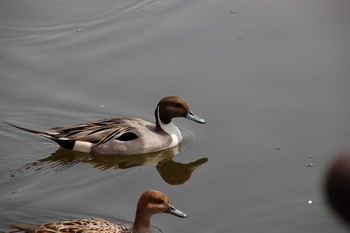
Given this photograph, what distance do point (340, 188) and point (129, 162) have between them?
17.1ft

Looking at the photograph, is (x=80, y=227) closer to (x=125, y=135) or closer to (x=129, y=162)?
(x=129, y=162)

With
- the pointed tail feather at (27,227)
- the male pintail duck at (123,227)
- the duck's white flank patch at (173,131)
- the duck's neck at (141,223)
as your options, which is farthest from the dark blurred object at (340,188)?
the duck's white flank patch at (173,131)

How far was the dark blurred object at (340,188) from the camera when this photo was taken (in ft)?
6.89

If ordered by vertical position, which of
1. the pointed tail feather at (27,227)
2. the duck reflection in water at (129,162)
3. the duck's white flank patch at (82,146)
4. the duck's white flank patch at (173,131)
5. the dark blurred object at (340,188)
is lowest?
the pointed tail feather at (27,227)

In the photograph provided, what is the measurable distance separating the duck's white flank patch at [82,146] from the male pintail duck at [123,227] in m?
1.86

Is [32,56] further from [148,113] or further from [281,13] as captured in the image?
[281,13]

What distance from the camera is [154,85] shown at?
8.09 metres

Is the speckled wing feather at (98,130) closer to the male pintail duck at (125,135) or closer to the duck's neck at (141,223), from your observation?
the male pintail duck at (125,135)

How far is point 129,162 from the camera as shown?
7.25 m

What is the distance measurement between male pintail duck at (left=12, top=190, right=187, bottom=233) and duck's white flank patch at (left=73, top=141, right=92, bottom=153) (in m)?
1.86

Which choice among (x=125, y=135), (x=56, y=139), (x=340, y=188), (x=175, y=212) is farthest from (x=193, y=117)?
(x=340, y=188)

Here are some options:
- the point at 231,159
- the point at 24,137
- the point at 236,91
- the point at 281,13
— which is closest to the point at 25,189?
the point at 24,137

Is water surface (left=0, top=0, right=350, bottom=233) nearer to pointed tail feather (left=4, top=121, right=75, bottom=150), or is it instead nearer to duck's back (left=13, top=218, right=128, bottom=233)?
pointed tail feather (left=4, top=121, right=75, bottom=150)

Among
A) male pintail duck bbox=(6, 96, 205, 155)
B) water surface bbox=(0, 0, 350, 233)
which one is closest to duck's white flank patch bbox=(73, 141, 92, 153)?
male pintail duck bbox=(6, 96, 205, 155)
